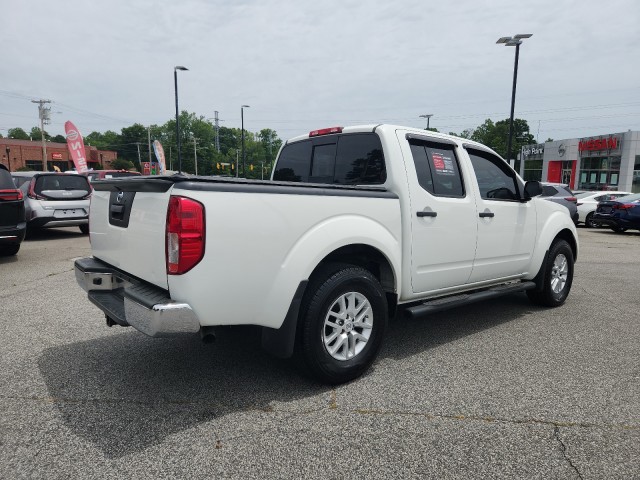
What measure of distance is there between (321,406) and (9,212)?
7.02 m

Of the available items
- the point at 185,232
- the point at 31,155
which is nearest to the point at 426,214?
the point at 185,232

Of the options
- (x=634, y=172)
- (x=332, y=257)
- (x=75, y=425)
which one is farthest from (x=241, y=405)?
(x=634, y=172)

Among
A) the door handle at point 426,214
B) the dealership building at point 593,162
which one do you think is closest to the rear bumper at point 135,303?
the door handle at point 426,214

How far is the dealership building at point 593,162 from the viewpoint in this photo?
1379 inches

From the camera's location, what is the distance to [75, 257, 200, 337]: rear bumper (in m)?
2.60

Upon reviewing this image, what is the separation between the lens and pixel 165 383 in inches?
131

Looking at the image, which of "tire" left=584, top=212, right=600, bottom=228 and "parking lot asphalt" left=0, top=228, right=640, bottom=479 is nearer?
"parking lot asphalt" left=0, top=228, right=640, bottom=479

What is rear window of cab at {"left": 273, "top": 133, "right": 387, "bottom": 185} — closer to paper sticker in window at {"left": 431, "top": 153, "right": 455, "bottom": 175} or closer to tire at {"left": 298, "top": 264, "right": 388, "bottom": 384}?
paper sticker in window at {"left": 431, "top": 153, "right": 455, "bottom": 175}

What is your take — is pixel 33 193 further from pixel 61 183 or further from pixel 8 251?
pixel 8 251

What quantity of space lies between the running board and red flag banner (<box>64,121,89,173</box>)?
88.0 ft

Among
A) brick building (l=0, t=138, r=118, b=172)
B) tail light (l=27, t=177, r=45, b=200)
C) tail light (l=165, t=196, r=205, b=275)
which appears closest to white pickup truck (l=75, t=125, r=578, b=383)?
tail light (l=165, t=196, r=205, b=275)

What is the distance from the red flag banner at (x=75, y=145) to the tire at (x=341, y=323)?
88.7 feet

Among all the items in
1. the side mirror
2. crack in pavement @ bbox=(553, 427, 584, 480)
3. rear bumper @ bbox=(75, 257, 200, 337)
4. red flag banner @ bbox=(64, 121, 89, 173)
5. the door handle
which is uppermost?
red flag banner @ bbox=(64, 121, 89, 173)

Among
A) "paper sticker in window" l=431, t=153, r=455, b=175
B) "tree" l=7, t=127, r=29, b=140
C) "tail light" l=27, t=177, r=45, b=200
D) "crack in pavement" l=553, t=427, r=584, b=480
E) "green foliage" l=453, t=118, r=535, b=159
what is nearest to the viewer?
"crack in pavement" l=553, t=427, r=584, b=480
